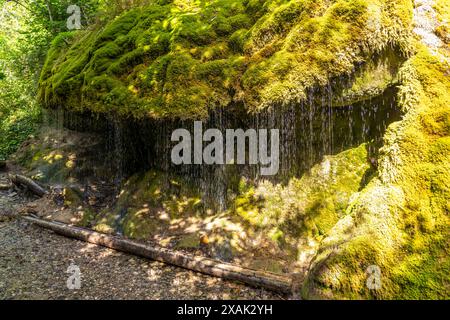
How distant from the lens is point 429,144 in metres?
5.33

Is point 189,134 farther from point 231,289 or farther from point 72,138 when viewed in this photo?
point 72,138

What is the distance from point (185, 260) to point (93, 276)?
197 centimetres

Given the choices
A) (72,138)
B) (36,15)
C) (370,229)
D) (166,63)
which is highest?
(36,15)

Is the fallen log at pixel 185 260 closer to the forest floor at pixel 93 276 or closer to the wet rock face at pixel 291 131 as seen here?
the forest floor at pixel 93 276

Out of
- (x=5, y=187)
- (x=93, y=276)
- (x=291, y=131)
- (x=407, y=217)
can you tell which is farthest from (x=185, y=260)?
(x=5, y=187)

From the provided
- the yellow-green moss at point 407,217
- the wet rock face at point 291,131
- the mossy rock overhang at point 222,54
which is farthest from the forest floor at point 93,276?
the mossy rock overhang at point 222,54

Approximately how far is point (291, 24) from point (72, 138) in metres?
10.7

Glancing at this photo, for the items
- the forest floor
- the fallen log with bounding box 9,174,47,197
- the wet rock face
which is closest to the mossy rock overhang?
the wet rock face

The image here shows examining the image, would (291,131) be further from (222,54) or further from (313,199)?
(222,54)

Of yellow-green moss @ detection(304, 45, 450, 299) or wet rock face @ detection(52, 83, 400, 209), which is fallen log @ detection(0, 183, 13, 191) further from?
yellow-green moss @ detection(304, 45, 450, 299)

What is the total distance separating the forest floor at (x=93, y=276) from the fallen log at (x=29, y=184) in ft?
11.0

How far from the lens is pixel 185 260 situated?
261 inches

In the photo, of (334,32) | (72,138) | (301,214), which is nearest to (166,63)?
(334,32)

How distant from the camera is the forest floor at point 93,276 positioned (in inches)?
230
